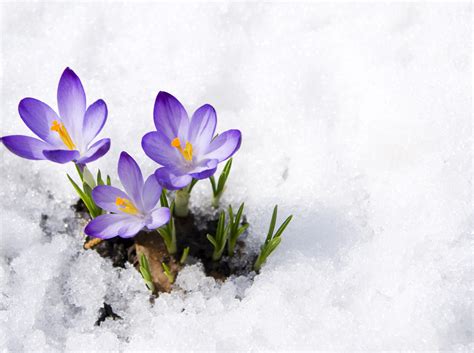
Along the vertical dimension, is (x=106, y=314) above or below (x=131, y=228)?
below

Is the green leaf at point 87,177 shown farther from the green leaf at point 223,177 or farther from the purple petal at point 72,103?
the green leaf at point 223,177

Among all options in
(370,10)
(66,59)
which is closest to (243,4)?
(370,10)

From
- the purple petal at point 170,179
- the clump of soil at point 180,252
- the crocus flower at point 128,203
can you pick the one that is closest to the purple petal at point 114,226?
the crocus flower at point 128,203

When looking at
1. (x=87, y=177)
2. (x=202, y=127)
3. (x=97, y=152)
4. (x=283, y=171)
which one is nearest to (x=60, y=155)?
(x=97, y=152)

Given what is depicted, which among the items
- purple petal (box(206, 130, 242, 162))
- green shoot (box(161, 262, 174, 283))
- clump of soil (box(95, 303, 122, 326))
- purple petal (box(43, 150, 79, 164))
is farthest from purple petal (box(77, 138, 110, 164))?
clump of soil (box(95, 303, 122, 326))

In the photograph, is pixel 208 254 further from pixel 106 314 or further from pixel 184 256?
pixel 106 314

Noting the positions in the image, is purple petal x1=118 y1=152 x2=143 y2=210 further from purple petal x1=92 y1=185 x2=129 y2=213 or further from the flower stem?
the flower stem
